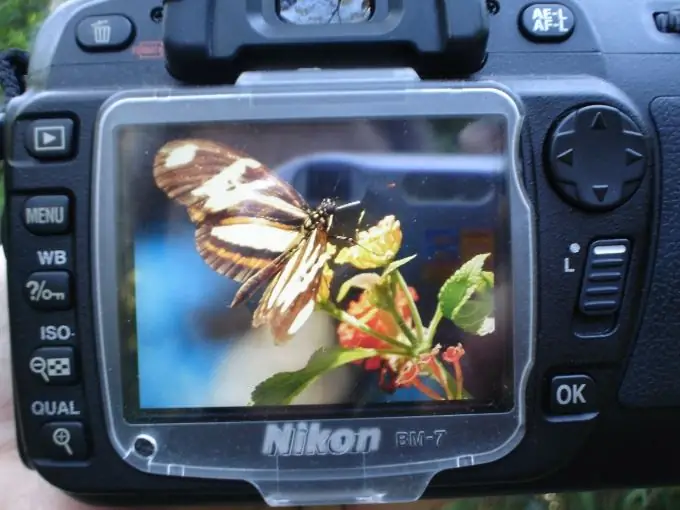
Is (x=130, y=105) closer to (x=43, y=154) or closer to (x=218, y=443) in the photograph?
(x=43, y=154)

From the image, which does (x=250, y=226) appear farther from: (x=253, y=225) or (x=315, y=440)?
(x=315, y=440)

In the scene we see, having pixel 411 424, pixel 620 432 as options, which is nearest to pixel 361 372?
pixel 411 424

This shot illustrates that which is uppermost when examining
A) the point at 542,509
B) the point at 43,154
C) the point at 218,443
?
the point at 43,154

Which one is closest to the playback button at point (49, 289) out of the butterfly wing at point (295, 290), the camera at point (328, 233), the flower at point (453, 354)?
the camera at point (328, 233)

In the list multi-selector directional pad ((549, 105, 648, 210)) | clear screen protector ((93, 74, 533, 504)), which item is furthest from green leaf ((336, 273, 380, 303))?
multi-selector directional pad ((549, 105, 648, 210))

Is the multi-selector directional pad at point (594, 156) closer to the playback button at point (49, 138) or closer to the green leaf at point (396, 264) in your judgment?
the green leaf at point (396, 264)

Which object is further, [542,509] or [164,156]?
[542,509]
